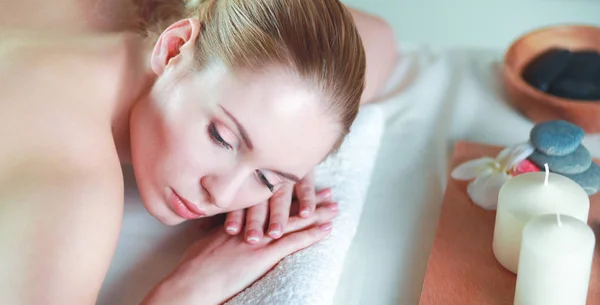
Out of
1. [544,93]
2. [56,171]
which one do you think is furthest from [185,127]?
[544,93]

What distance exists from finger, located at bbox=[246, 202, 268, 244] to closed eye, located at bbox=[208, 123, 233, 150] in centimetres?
14

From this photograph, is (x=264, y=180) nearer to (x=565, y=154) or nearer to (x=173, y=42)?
(x=173, y=42)

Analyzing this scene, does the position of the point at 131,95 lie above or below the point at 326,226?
above

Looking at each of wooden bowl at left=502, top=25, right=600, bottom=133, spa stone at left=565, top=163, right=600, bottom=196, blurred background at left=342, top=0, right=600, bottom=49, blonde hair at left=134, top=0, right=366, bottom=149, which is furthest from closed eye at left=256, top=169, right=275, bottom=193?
blurred background at left=342, top=0, right=600, bottom=49

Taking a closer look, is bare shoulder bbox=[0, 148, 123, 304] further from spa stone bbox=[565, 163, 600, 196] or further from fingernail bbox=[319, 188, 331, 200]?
spa stone bbox=[565, 163, 600, 196]

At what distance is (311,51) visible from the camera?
810 millimetres

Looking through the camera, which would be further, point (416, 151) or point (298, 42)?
point (416, 151)

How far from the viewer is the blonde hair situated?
0.81 meters

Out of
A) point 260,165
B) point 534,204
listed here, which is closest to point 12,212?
point 260,165

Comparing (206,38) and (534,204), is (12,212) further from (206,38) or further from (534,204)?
(534,204)

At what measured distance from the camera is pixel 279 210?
0.95 meters

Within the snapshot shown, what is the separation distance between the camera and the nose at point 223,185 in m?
0.84

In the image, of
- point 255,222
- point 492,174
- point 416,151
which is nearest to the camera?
point 255,222

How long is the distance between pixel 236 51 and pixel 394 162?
419mm
